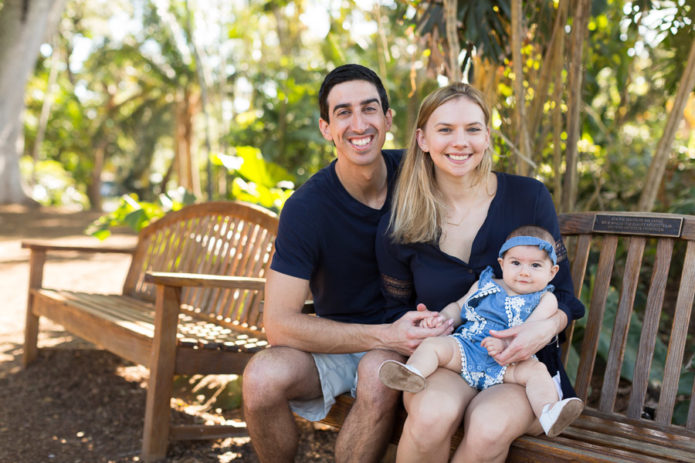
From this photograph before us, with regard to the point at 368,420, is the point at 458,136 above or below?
above

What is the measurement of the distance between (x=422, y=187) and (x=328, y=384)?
88 centimetres

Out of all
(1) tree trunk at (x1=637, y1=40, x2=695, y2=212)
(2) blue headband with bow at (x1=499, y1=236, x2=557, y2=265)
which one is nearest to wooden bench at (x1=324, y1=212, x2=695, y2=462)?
(2) blue headband with bow at (x1=499, y1=236, x2=557, y2=265)

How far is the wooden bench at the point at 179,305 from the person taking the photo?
3.35 metres

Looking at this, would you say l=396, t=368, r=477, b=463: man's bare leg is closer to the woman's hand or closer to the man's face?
the woman's hand

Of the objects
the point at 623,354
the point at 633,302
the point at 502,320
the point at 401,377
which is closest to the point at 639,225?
the point at 633,302

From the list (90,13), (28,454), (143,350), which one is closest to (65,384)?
(28,454)

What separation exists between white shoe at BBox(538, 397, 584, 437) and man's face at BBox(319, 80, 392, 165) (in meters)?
1.27

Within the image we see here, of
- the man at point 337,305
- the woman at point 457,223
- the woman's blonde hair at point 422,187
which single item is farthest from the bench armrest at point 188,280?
the woman's blonde hair at point 422,187

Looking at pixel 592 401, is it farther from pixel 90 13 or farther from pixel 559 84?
pixel 90 13

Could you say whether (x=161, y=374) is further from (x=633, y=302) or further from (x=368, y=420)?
(x=633, y=302)

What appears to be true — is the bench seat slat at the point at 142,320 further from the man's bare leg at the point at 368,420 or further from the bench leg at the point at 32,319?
the man's bare leg at the point at 368,420

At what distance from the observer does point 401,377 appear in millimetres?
2236

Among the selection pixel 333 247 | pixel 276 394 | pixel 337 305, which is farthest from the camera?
pixel 337 305

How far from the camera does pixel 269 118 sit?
320 inches
